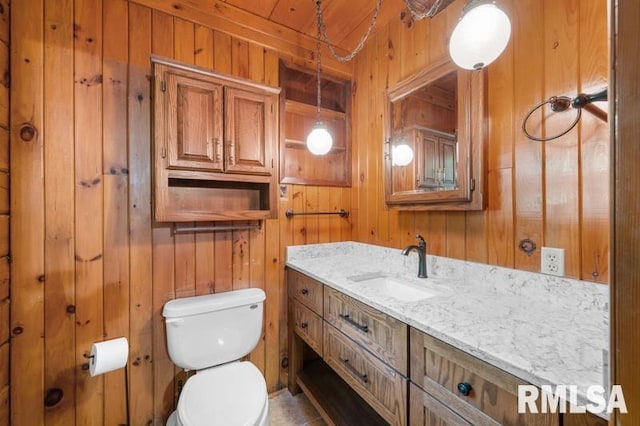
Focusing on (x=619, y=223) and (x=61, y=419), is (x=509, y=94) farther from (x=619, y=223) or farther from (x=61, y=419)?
(x=61, y=419)

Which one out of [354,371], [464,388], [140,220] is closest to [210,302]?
[140,220]

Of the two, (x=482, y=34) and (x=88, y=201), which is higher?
(x=482, y=34)

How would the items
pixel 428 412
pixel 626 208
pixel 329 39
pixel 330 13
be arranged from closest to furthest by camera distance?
1. pixel 626 208
2. pixel 428 412
3. pixel 330 13
4. pixel 329 39

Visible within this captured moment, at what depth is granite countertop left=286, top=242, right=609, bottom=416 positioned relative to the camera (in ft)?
2.05

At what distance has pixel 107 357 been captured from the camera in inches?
46.2

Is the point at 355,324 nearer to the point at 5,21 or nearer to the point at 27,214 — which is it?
the point at 27,214

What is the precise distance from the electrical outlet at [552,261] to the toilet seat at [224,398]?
1.26 m

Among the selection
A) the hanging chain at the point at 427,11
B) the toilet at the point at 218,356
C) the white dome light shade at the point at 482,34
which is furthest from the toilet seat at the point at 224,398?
the hanging chain at the point at 427,11

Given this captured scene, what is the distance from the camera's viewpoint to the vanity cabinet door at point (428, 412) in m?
0.78

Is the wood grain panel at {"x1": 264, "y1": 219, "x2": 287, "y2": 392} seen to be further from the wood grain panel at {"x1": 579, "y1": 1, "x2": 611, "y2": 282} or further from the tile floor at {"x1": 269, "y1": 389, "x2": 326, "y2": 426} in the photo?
the wood grain panel at {"x1": 579, "y1": 1, "x2": 611, "y2": 282}

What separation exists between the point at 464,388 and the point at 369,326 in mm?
417

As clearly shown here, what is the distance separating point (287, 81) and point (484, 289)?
6.20ft

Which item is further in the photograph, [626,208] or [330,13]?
[330,13]

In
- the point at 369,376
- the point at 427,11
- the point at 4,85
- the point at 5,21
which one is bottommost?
the point at 369,376
